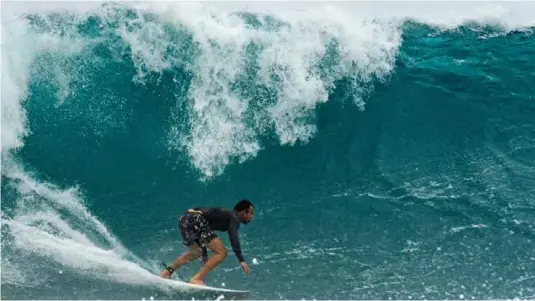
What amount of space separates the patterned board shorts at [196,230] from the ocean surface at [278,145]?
604 mm

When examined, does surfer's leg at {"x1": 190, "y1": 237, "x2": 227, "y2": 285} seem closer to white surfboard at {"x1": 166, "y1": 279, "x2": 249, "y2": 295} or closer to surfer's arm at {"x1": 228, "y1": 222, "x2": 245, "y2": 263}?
white surfboard at {"x1": 166, "y1": 279, "x2": 249, "y2": 295}

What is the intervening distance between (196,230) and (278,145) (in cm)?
320

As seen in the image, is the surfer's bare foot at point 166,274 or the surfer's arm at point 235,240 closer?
the surfer's arm at point 235,240

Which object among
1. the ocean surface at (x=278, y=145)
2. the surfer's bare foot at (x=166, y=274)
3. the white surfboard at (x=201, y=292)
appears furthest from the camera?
the ocean surface at (x=278, y=145)

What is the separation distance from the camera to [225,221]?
7285 mm

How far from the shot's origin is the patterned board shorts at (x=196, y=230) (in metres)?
7.35

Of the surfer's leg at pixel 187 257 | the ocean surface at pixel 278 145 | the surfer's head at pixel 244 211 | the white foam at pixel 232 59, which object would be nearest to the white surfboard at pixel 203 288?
the ocean surface at pixel 278 145

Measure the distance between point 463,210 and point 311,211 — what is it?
2.08 metres

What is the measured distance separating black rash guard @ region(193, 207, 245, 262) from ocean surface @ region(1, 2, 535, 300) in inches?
28.7

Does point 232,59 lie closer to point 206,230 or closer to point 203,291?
point 206,230

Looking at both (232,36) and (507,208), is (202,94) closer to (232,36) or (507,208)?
(232,36)

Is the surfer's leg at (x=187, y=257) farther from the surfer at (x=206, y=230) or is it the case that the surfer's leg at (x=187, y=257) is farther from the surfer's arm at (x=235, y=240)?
the surfer's arm at (x=235, y=240)

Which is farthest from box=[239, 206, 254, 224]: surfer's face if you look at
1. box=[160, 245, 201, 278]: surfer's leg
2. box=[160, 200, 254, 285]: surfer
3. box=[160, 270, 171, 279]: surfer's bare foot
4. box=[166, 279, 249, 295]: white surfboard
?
box=[160, 270, 171, 279]: surfer's bare foot

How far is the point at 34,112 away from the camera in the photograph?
10742 mm
